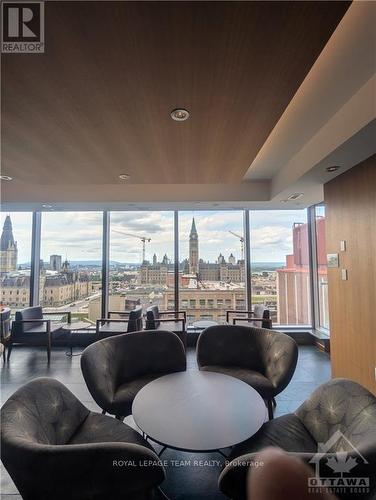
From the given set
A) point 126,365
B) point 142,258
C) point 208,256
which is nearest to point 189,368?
point 126,365

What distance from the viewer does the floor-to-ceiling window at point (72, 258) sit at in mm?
5188

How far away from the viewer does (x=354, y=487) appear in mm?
975

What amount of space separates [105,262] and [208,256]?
2.16m

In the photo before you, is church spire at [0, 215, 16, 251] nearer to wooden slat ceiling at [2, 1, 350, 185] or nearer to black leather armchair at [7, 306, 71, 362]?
black leather armchair at [7, 306, 71, 362]

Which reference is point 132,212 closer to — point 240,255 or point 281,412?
point 240,255

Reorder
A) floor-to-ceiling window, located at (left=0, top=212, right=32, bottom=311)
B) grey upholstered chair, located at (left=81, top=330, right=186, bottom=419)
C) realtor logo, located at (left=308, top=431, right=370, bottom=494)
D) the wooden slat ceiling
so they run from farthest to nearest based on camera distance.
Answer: floor-to-ceiling window, located at (left=0, top=212, right=32, bottom=311)
grey upholstered chair, located at (left=81, top=330, right=186, bottom=419)
the wooden slat ceiling
realtor logo, located at (left=308, top=431, right=370, bottom=494)

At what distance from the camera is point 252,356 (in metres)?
2.52

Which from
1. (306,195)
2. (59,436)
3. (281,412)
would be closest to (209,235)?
(306,195)

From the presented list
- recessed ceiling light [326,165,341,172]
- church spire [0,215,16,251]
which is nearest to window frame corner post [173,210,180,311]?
recessed ceiling light [326,165,341,172]

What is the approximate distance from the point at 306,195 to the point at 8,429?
13.6 feet

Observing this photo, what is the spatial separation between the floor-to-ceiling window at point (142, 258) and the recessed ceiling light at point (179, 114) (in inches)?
130

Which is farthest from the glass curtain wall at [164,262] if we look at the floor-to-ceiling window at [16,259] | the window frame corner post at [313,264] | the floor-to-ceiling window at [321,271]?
the floor-to-ceiling window at [321,271]

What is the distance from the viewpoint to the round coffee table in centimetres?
135

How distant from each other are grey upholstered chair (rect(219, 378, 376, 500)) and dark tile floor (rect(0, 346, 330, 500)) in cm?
60
